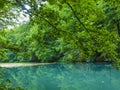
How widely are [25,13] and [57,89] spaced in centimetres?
1262

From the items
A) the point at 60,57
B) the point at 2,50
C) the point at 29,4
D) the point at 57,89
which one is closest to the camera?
the point at 29,4

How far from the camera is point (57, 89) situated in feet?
51.8

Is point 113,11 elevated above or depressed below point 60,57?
above

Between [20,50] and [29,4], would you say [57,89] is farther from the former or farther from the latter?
[29,4]

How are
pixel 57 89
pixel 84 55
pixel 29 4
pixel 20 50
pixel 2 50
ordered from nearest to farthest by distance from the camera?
pixel 29 4
pixel 84 55
pixel 20 50
pixel 2 50
pixel 57 89

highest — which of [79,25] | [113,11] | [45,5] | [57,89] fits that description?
[113,11]

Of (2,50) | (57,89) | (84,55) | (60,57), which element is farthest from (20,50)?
(60,57)

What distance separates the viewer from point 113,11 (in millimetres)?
31469

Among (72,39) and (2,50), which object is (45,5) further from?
(2,50)

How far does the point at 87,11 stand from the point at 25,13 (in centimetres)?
69

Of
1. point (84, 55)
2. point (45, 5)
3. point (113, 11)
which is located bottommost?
point (84, 55)

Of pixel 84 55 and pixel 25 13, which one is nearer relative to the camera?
pixel 25 13

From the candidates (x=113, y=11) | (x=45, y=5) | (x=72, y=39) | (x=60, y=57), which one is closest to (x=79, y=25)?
(x=72, y=39)

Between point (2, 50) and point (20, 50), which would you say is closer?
point (20, 50)
